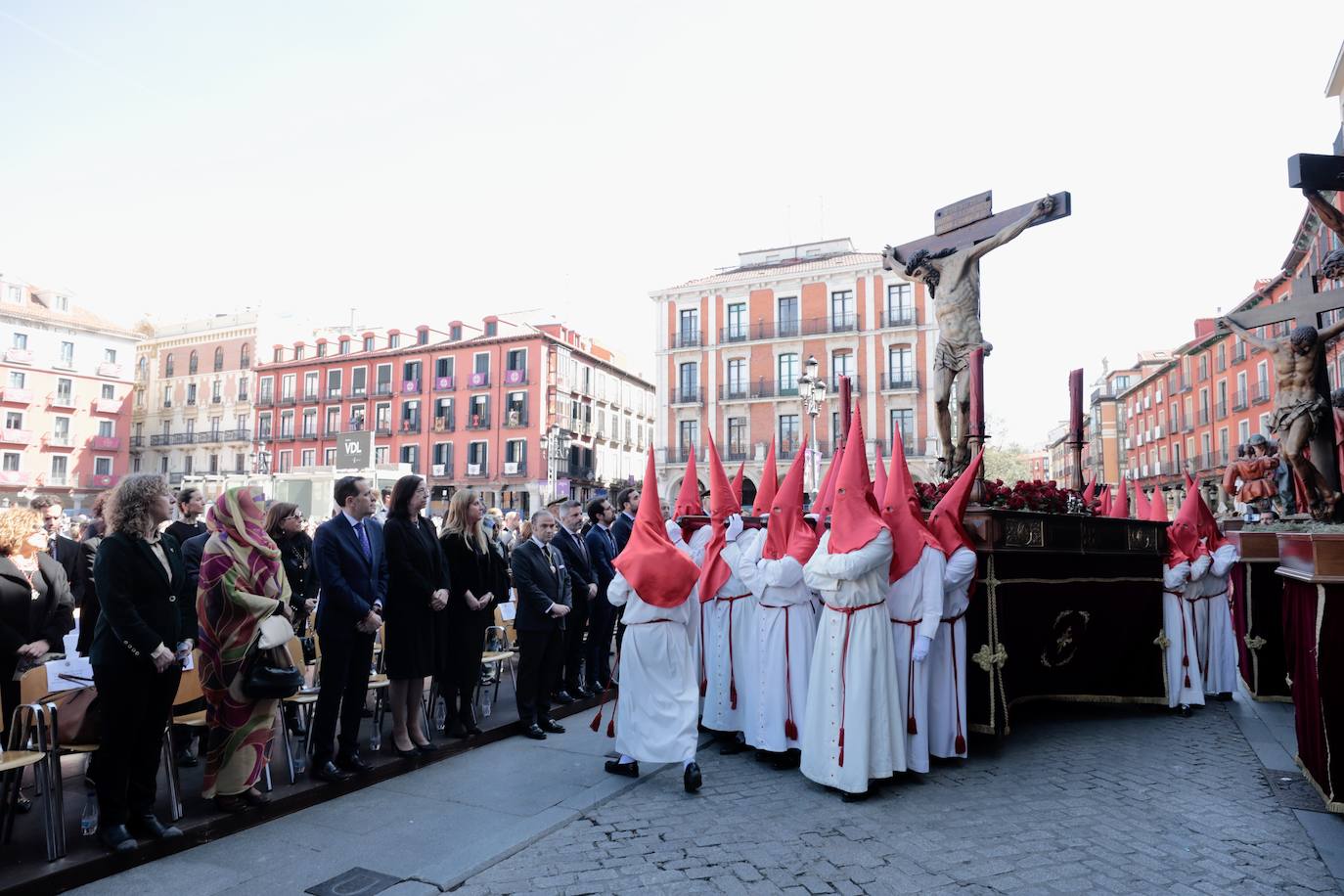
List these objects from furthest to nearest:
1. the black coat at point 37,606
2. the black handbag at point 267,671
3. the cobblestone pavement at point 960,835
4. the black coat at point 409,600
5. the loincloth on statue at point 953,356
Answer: the loincloth on statue at point 953,356
the black coat at point 409,600
the black handbag at point 267,671
the black coat at point 37,606
the cobblestone pavement at point 960,835

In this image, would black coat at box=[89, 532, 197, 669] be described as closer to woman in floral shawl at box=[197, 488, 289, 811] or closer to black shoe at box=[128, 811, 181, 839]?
woman in floral shawl at box=[197, 488, 289, 811]

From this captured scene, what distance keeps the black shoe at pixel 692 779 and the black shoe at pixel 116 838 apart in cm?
302

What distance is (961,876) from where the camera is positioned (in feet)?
13.2

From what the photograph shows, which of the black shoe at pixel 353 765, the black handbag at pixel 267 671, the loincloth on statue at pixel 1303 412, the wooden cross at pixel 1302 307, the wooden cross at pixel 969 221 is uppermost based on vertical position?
the wooden cross at pixel 969 221

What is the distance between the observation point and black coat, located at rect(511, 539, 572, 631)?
677 cm

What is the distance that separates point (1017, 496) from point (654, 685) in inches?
132

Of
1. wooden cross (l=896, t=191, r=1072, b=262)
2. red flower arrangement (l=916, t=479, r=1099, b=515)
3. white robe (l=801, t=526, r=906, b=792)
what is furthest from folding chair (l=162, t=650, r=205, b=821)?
wooden cross (l=896, t=191, r=1072, b=262)

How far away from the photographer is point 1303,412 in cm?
637

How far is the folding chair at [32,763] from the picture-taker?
3.92 metres

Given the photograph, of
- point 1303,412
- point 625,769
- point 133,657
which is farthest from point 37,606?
point 1303,412

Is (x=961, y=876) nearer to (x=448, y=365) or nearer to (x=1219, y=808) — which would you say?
(x=1219, y=808)

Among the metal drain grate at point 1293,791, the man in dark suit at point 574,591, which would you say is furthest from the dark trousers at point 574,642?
the metal drain grate at point 1293,791

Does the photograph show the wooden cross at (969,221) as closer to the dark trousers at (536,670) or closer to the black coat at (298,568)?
the dark trousers at (536,670)

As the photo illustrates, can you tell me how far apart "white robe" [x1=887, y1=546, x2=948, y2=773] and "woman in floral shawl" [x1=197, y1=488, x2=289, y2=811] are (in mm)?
3945
